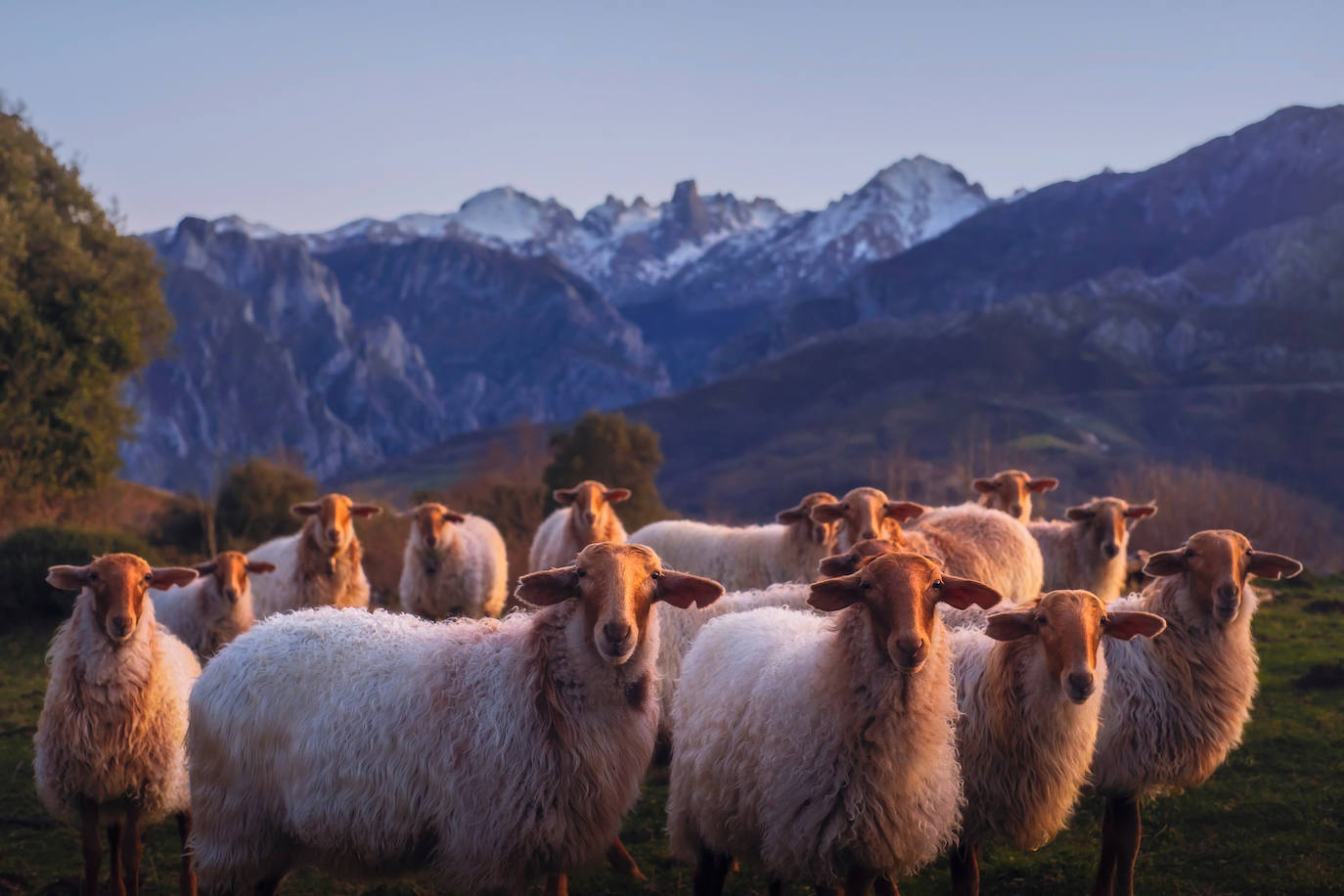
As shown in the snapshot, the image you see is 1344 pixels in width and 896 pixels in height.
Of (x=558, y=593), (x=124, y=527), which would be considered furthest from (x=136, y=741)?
(x=124, y=527)

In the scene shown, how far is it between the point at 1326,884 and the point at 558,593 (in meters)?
5.75

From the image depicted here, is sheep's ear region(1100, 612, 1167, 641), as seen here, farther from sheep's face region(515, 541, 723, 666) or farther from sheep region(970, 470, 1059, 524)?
sheep region(970, 470, 1059, 524)

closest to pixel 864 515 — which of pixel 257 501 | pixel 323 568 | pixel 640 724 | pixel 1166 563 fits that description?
pixel 1166 563

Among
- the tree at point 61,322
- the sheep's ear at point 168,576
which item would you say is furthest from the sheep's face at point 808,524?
the tree at point 61,322

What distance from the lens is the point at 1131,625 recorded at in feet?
20.9

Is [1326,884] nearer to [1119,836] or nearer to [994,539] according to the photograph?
[1119,836]

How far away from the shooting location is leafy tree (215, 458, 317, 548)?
2481 cm

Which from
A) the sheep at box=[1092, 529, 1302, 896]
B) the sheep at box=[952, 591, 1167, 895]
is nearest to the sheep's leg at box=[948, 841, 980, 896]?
the sheep at box=[952, 591, 1167, 895]

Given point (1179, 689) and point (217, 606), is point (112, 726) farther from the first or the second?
point (1179, 689)

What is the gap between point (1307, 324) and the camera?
354 ft

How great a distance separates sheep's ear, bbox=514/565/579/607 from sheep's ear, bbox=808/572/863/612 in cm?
132

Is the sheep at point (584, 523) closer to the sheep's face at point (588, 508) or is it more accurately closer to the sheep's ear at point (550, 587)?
the sheep's face at point (588, 508)

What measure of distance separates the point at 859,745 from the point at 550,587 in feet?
6.13

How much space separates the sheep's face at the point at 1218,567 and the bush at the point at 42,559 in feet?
50.4
